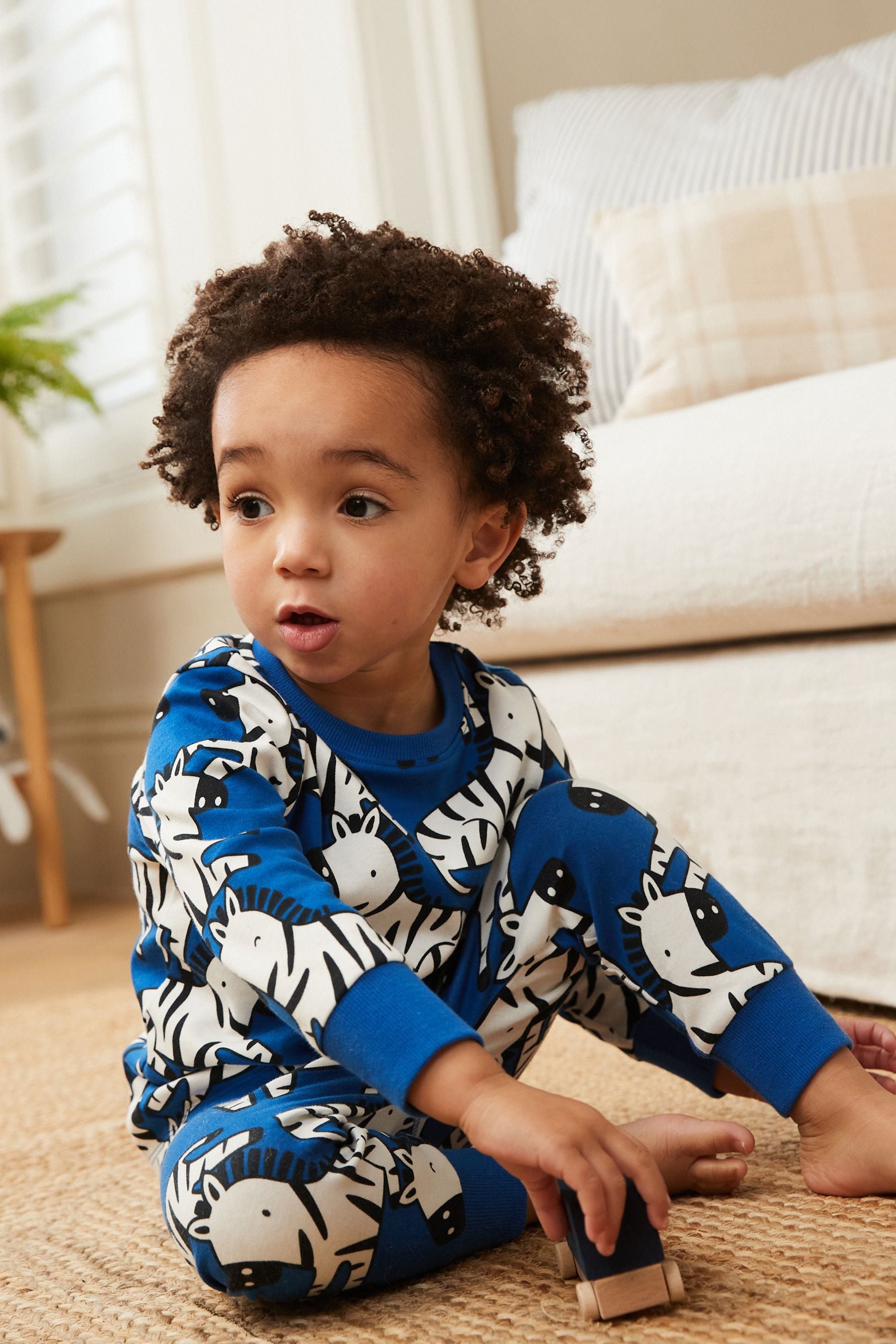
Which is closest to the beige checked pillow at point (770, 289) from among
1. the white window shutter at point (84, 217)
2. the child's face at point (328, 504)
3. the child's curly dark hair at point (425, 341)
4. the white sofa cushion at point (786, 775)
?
the white sofa cushion at point (786, 775)

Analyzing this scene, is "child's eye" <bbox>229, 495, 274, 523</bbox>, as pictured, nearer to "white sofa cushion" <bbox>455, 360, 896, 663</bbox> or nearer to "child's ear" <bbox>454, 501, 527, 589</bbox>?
"child's ear" <bbox>454, 501, 527, 589</bbox>

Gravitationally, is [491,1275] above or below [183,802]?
below

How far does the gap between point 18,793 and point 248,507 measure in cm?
131

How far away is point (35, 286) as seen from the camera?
238cm

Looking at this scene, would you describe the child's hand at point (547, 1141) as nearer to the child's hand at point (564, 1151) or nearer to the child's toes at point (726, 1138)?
the child's hand at point (564, 1151)

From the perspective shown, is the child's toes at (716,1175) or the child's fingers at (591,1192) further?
the child's toes at (716,1175)

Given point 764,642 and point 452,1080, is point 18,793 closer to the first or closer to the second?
point 764,642

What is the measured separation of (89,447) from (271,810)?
69.1 inches

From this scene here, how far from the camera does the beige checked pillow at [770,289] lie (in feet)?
4.24

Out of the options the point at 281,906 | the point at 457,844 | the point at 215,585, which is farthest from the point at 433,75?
the point at 281,906

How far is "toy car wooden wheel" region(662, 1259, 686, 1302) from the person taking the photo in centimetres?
53

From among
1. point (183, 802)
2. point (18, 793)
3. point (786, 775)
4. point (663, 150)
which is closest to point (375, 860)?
point (183, 802)

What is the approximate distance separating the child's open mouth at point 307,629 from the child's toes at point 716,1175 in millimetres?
312

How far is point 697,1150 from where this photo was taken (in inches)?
26.0
